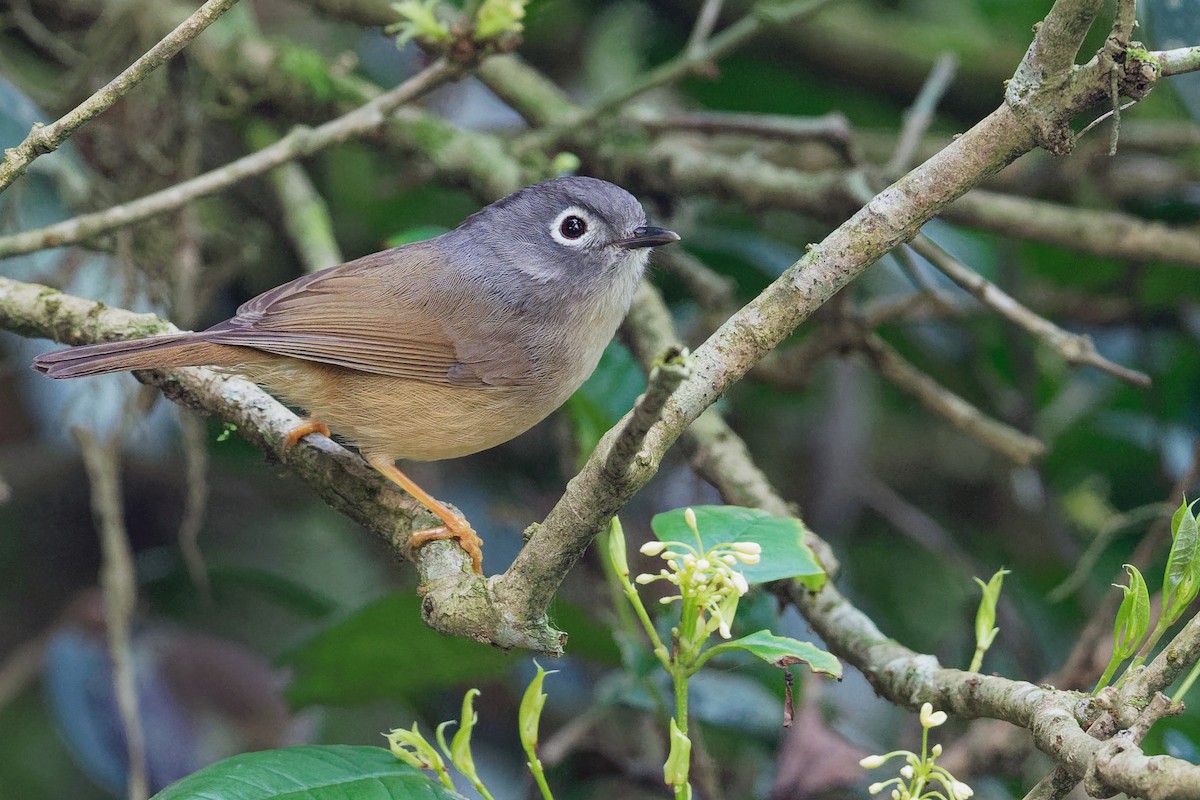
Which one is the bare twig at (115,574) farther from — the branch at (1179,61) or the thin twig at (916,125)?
the branch at (1179,61)

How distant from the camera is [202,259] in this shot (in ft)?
16.5

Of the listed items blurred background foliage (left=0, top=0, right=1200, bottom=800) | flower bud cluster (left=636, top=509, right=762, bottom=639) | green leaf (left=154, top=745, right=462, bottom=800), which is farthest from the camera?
blurred background foliage (left=0, top=0, right=1200, bottom=800)

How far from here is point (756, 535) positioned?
Result: 8.57ft

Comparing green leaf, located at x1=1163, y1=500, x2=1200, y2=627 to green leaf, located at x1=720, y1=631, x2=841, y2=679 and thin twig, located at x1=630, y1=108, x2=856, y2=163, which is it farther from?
thin twig, located at x1=630, y1=108, x2=856, y2=163

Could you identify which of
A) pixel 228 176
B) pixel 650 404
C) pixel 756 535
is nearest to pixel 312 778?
pixel 756 535

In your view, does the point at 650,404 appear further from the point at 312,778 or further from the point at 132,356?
the point at 132,356

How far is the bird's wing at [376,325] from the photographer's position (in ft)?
11.2

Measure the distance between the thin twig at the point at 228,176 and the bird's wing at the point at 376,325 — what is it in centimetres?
37

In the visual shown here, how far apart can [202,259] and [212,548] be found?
4.22 ft

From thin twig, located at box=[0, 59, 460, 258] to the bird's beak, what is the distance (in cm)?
72

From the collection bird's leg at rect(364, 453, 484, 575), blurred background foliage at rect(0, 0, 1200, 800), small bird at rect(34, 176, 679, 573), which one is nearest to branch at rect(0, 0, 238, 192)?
small bird at rect(34, 176, 679, 573)

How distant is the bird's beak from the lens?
11.4 feet

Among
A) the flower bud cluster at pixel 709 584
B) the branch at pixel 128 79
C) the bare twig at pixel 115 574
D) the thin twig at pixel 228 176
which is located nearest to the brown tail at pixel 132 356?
the thin twig at pixel 228 176

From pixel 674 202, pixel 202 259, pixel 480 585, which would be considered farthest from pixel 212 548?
pixel 480 585
